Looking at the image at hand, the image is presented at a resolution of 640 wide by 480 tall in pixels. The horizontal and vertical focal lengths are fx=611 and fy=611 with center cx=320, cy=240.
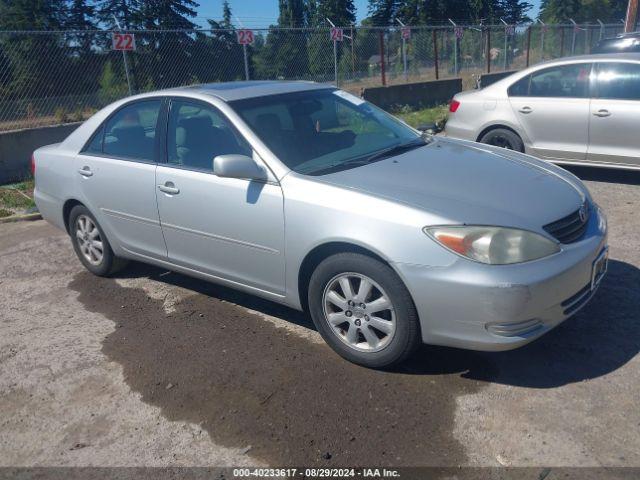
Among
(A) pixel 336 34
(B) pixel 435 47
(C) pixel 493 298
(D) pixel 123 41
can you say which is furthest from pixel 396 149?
(B) pixel 435 47

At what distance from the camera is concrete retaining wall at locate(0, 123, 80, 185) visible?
943 centimetres

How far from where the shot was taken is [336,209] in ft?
11.3

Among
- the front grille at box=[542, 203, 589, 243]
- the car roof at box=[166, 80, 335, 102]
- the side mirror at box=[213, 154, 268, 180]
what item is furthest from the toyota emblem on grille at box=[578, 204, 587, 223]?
the car roof at box=[166, 80, 335, 102]

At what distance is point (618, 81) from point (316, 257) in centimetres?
508

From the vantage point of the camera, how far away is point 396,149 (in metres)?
4.30

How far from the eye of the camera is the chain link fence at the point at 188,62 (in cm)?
1098

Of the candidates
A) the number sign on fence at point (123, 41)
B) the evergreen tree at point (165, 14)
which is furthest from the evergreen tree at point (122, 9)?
the number sign on fence at point (123, 41)

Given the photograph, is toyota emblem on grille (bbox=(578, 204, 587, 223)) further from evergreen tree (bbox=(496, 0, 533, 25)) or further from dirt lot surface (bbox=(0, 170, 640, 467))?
evergreen tree (bbox=(496, 0, 533, 25))

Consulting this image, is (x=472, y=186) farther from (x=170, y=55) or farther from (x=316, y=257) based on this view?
(x=170, y=55)

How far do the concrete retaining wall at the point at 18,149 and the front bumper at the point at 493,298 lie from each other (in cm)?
826

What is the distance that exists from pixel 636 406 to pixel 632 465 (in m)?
0.47

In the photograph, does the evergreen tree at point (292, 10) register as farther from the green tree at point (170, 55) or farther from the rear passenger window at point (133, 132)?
the rear passenger window at point (133, 132)

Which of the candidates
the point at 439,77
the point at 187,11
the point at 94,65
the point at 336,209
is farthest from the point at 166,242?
the point at 187,11

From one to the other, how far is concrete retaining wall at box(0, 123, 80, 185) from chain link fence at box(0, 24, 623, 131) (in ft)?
2.28
